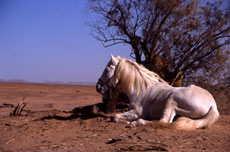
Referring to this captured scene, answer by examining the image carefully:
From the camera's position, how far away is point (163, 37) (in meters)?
9.44

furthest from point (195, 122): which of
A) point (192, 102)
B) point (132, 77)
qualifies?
point (132, 77)

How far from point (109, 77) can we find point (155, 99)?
132 cm

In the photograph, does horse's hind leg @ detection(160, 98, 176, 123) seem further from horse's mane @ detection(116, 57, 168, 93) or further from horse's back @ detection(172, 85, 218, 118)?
horse's mane @ detection(116, 57, 168, 93)

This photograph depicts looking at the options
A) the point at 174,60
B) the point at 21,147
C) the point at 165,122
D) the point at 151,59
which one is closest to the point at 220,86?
the point at 174,60

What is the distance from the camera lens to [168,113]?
230 inches

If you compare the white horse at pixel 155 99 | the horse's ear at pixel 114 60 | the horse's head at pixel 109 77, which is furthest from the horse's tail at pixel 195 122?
the horse's ear at pixel 114 60

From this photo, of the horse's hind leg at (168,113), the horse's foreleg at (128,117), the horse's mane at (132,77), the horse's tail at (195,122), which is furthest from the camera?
the horse's mane at (132,77)

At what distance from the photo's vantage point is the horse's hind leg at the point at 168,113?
19.0ft

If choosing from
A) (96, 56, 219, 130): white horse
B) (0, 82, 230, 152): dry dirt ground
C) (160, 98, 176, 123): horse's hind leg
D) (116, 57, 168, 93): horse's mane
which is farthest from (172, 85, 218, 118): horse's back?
(116, 57, 168, 93): horse's mane

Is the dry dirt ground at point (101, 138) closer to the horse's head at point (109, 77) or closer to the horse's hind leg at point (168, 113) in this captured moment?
the horse's hind leg at point (168, 113)

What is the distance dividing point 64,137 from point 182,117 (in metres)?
2.52

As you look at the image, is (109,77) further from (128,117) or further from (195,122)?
(195,122)

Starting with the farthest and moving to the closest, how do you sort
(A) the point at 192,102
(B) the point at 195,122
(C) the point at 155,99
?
(C) the point at 155,99, (A) the point at 192,102, (B) the point at 195,122

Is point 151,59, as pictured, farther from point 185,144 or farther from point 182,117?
point 185,144
